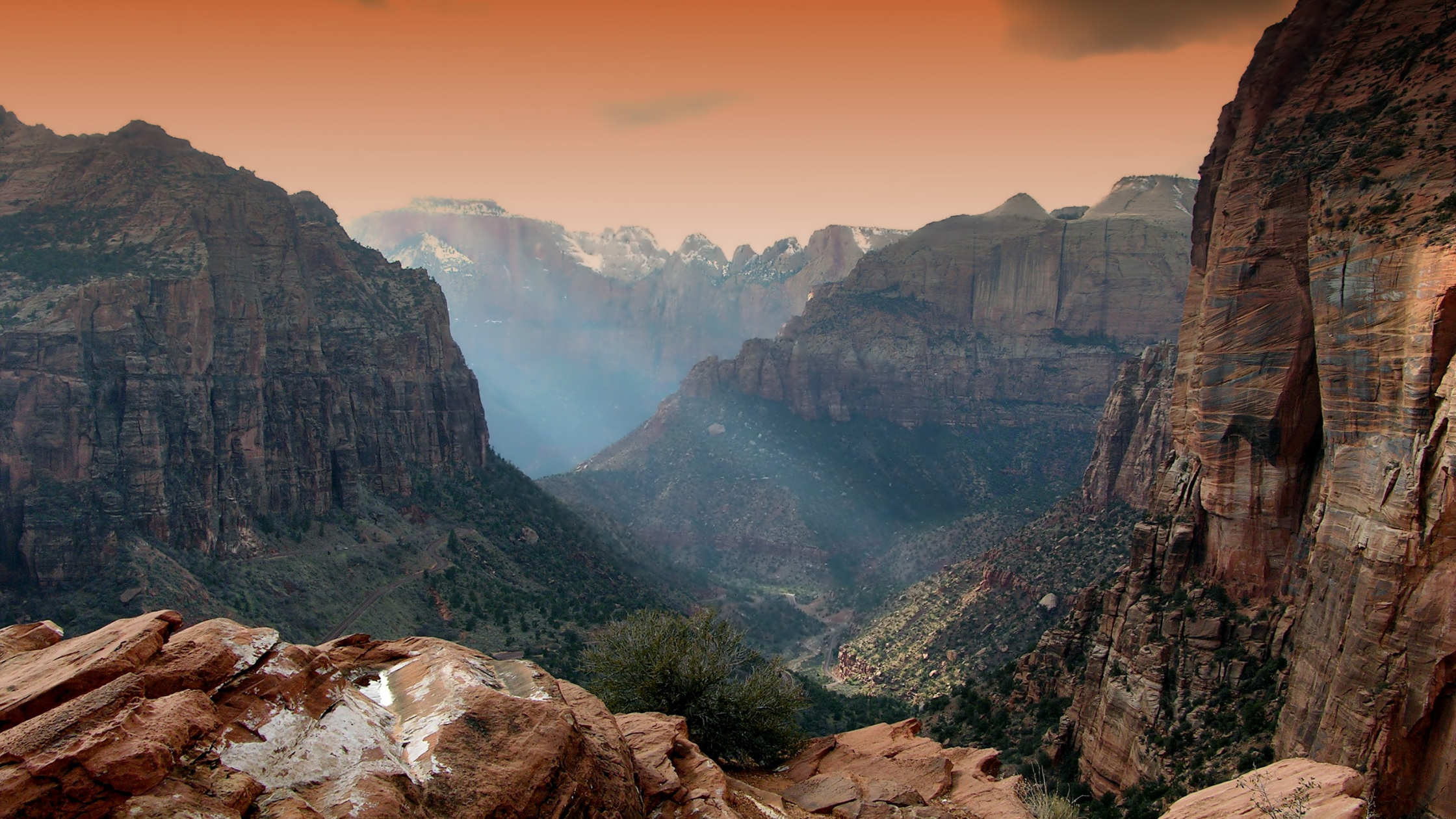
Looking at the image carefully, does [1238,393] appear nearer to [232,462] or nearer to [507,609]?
[507,609]

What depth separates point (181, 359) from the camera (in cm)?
6259

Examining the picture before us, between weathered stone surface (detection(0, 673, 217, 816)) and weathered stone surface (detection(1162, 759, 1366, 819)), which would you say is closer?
weathered stone surface (detection(0, 673, 217, 816))

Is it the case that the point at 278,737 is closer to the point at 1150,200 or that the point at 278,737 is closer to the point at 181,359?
the point at 181,359

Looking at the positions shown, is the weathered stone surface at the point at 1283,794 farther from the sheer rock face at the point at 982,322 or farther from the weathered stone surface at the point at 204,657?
the sheer rock face at the point at 982,322

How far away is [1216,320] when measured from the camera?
3616cm

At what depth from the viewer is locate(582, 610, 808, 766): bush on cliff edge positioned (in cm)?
2430

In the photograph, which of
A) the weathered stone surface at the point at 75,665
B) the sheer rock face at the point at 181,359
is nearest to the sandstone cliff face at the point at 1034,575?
the sheer rock face at the point at 181,359

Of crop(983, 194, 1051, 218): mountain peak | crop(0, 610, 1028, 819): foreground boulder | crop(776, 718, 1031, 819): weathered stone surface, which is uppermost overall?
crop(983, 194, 1051, 218): mountain peak

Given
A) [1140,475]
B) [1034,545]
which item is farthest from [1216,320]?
[1034,545]

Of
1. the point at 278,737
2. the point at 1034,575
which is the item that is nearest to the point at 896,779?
the point at 278,737

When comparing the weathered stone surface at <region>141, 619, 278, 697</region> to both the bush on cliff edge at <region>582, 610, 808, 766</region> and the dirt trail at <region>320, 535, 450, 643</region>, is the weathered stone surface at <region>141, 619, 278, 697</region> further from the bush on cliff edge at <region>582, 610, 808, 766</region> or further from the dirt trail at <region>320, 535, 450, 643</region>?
the dirt trail at <region>320, 535, 450, 643</region>

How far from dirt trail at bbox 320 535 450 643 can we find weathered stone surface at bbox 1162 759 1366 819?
46.2 metres

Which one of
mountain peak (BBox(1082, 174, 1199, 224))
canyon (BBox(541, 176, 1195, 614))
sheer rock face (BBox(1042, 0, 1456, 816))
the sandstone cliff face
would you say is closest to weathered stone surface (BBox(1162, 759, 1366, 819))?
sheer rock face (BBox(1042, 0, 1456, 816))

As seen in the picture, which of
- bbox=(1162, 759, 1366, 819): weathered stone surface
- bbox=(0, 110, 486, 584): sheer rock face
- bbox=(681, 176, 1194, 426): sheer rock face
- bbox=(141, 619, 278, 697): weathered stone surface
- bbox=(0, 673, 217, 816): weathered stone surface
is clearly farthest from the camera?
bbox=(681, 176, 1194, 426): sheer rock face
